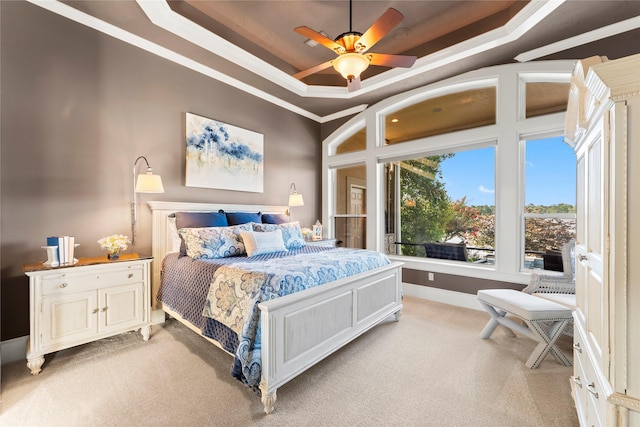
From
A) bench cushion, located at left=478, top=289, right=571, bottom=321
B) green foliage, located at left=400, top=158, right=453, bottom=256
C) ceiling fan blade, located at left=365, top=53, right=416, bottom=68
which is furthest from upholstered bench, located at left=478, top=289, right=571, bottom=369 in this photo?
ceiling fan blade, located at left=365, top=53, right=416, bottom=68

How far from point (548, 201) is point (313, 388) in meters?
3.37

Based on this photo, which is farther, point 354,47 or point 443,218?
point 443,218

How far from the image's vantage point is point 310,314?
6.78 feet

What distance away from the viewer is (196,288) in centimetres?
245

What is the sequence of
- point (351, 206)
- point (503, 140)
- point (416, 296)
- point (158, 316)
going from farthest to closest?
1. point (351, 206)
2. point (416, 296)
3. point (503, 140)
4. point (158, 316)

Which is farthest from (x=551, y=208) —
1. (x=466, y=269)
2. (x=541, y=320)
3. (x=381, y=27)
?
(x=381, y=27)

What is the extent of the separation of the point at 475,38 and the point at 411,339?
3369 mm

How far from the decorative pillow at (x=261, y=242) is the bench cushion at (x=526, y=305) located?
7.16 feet

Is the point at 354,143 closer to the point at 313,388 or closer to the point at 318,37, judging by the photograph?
the point at 318,37

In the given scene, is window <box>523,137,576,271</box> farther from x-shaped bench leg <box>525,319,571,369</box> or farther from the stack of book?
the stack of book

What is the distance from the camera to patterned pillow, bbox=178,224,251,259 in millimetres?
2721

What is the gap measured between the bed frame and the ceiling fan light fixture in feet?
6.12

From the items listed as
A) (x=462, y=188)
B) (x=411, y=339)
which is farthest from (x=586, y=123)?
(x=462, y=188)

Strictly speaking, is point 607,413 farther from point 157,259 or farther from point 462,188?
point 157,259
